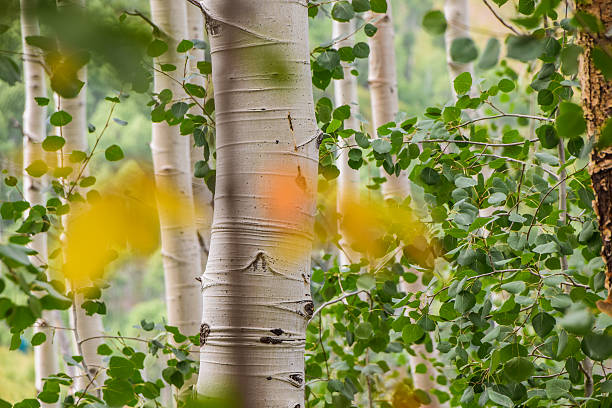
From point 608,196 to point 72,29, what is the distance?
0.72 meters

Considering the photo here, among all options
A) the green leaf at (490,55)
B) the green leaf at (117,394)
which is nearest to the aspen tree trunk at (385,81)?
the green leaf at (117,394)

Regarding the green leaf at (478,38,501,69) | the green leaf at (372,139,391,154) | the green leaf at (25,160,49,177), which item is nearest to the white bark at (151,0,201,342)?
the green leaf at (25,160,49,177)

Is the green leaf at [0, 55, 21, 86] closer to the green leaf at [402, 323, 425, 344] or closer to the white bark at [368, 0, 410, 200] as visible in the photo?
the green leaf at [402, 323, 425, 344]

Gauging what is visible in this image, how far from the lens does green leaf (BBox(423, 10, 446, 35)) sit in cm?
80

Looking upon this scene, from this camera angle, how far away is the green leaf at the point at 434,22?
80cm

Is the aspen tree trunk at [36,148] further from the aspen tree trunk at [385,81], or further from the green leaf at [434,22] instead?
the green leaf at [434,22]

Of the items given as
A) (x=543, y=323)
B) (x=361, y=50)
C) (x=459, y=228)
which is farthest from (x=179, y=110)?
(x=543, y=323)

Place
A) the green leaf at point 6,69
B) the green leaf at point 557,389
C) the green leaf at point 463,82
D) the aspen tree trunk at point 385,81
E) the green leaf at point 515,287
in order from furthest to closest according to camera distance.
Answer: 1. the aspen tree trunk at point 385,81
2. the green leaf at point 463,82
3. the green leaf at point 557,389
4. the green leaf at point 515,287
5. the green leaf at point 6,69

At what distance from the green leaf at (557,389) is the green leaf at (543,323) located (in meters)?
0.14

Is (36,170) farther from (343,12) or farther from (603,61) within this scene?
(603,61)

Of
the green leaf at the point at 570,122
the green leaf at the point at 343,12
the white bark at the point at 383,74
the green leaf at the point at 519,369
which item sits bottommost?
the green leaf at the point at 519,369

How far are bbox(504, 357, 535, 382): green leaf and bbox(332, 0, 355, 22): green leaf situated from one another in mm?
915

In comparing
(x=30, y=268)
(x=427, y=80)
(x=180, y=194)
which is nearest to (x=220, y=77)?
(x=30, y=268)

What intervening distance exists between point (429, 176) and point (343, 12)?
473 millimetres
